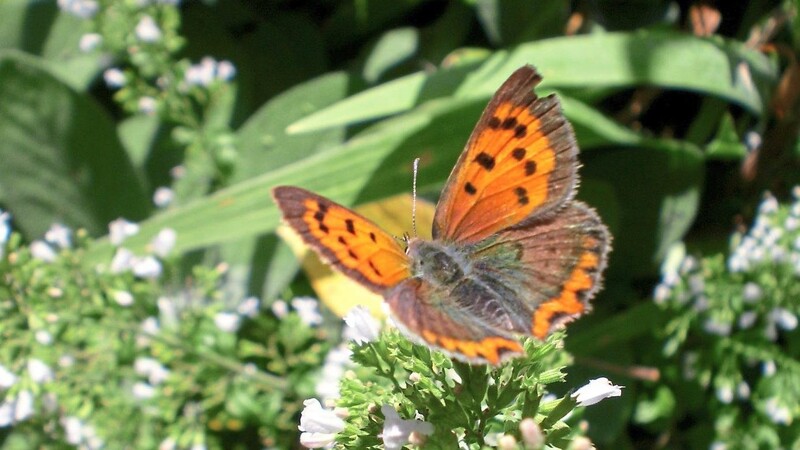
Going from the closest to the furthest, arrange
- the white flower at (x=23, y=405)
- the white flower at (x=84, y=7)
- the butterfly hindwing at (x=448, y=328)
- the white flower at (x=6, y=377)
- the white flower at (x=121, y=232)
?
the butterfly hindwing at (x=448, y=328), the white flower at (x=6, y=377), the white flower at (x=23, y=405), the white flower at (x=121, y=232), the white flower at (x=84, y=7)

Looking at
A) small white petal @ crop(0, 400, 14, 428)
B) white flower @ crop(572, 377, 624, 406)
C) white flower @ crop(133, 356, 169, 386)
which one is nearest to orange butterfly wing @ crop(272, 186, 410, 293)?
white flower @ crop(572, 377, 624, 406)

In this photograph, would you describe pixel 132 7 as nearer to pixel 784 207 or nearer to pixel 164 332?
pixel 164 332

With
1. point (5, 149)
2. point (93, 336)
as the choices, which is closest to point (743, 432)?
point (93, 336)

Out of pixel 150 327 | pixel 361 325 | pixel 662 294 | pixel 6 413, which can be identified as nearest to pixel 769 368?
pixel 662 294

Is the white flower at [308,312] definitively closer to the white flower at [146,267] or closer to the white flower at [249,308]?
the white flower at [249,308]

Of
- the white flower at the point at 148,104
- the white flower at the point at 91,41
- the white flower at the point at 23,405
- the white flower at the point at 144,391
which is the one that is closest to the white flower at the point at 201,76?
the white flower at the point at 148,104

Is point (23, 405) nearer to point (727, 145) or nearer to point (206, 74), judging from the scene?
point (206, 74)
